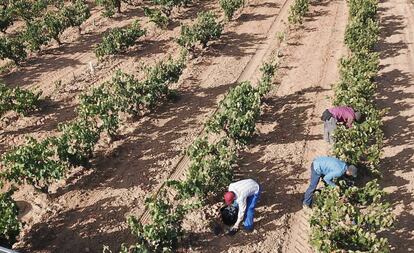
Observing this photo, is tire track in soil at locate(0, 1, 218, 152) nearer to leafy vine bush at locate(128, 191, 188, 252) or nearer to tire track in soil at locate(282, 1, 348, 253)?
leafy vine bush at locate(128, 191, 188, 252)

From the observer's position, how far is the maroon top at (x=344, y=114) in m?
12.4

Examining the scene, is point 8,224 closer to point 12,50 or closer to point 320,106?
point 320,106

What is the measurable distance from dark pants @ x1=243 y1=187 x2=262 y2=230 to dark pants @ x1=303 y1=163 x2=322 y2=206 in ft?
4.60

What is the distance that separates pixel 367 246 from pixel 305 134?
575 cm

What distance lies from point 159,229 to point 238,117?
4568 mm

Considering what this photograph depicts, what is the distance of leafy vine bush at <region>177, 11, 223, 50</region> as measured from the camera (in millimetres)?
18625

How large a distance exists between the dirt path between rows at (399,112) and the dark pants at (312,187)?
196 cm

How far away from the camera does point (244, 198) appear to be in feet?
32.7

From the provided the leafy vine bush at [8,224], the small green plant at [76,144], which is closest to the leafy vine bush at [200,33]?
the small green plant at [76,144]

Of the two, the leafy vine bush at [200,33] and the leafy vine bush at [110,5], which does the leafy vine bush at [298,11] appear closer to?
the leafy vine bush at [200,33]

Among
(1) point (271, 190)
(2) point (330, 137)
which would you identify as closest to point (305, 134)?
(2) point (330, 137)

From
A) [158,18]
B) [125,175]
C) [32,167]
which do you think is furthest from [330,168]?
[158,18]

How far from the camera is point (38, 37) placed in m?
19.5

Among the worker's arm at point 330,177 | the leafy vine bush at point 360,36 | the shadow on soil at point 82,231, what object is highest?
the leafy vine bush at point 360,36
